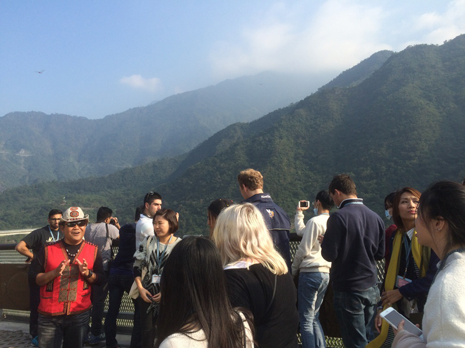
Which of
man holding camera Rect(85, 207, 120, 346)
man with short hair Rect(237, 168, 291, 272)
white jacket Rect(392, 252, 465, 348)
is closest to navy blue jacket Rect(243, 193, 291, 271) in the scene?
man with short hair Rect(237, 168, 291, 272)

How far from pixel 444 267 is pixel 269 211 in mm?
2000

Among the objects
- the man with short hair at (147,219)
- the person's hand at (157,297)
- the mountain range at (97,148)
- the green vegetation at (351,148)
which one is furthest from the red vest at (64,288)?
the mountain range at (97,148)

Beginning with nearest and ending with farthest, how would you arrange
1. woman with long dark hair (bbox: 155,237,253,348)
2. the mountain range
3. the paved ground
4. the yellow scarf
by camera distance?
woman with long dark hair (bbox: 155,237,253,348)
the yellow scarf
the paved ground
the mountain range

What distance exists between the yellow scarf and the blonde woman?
751mm

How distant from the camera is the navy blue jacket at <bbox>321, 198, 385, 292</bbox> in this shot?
126 inches

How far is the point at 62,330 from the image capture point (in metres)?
3.26

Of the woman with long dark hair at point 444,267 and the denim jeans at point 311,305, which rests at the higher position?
the woman with long dark hair at point 444,267

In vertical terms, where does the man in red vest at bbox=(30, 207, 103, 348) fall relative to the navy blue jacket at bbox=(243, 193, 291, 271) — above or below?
below

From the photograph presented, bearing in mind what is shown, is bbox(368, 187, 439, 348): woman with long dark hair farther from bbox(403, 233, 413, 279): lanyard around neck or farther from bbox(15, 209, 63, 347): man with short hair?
bbox(15, 209, 63, 347): man with short hair

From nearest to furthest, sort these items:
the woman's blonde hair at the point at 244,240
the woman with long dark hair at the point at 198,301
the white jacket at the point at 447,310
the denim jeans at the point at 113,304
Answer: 1. the white jacket at the point at 447,310
2. the woman with long dark hair at the point at 198,301
3. the woman's blonde hair at the point at 244,240
4. the denim jeans at the point at 113,304

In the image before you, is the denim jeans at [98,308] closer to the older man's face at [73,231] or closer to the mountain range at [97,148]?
the older man's face at [73,231]

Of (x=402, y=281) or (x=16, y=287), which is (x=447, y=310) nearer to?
(x=402, y=281)

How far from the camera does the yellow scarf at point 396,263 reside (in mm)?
2539

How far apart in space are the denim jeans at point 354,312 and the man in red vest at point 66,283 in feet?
7.07
